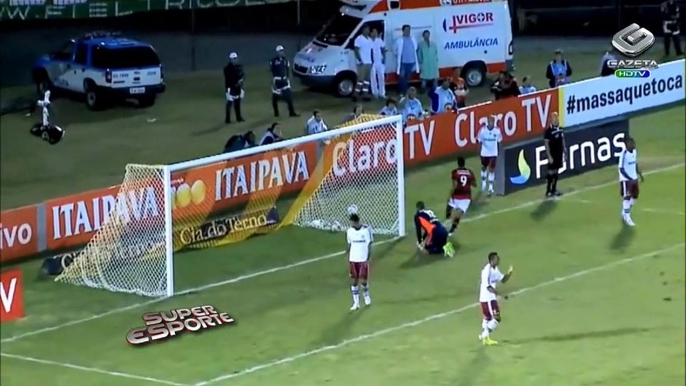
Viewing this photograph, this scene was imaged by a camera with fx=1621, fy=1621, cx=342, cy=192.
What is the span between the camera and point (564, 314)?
72.2 feet

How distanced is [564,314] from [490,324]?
1.97 metres

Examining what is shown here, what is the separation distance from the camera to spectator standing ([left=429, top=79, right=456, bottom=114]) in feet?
102

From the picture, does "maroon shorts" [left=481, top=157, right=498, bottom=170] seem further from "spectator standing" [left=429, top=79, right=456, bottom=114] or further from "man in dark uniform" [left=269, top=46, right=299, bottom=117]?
"man in dark uniform" [left=269, top=46, right=299, bottom=117]

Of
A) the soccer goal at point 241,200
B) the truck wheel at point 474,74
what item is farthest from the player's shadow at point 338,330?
the truck wheel at point 474,74

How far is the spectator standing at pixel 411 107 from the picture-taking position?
99.8 feet

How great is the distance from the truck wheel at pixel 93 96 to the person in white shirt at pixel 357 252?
7.65 meters

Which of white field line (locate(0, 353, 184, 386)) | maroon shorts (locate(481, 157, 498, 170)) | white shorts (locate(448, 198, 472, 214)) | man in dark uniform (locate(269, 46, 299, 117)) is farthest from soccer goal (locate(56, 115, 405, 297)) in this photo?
man in dark uniform (locate(269, 46, 299, 117))

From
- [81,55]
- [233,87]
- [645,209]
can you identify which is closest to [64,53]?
[81,55]

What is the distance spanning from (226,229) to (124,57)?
6.66 meters

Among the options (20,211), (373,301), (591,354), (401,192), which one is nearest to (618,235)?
(401,192)

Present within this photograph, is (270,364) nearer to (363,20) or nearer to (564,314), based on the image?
(564,314)

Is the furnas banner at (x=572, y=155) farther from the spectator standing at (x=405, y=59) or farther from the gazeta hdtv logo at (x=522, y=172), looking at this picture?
the spectator standing at (x=405, y=59)

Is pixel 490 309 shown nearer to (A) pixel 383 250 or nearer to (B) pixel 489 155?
(A) pixel 383 250

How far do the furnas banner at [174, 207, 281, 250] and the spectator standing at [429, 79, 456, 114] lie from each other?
5.60 metres
